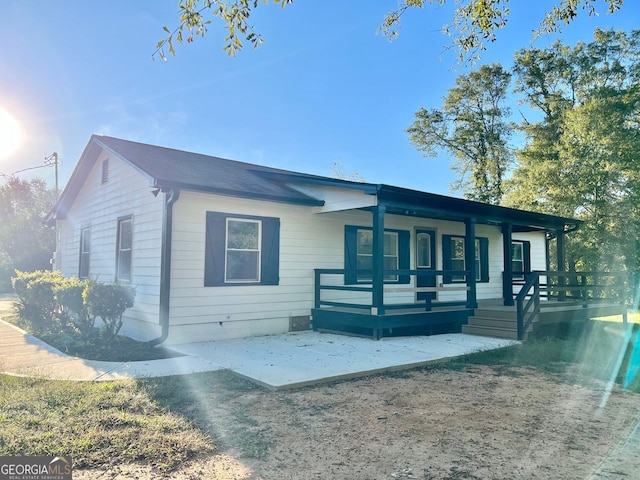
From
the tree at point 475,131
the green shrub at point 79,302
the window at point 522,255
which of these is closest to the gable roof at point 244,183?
the window at point 522,255

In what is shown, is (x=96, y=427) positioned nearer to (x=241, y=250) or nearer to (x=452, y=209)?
(x=241, y=250)

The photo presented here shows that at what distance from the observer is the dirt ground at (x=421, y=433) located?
118 inches

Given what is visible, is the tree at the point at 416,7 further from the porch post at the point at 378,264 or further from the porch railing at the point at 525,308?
the porch railing at the point at 525,308

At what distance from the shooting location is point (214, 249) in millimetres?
8234

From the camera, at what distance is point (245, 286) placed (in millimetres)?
8594

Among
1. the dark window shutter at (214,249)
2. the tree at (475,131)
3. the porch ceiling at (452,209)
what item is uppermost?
the tree at (475,131)

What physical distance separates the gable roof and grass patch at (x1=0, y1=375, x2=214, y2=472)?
12.9ft

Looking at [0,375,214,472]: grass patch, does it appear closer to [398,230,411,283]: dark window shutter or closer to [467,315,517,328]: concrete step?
[467,315,517,328]: concrete step

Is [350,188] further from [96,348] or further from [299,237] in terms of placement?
[96,348]

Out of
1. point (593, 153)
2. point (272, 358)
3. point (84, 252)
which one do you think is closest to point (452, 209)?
point (272, 358)

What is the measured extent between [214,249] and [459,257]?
7.98 meters

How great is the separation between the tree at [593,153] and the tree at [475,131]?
4685mm

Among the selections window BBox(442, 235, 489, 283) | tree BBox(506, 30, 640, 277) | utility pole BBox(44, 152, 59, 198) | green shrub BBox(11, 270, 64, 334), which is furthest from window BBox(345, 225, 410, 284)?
utility pole BBox(44, 152, 59, 198)

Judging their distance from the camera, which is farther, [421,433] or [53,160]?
[53,160]
